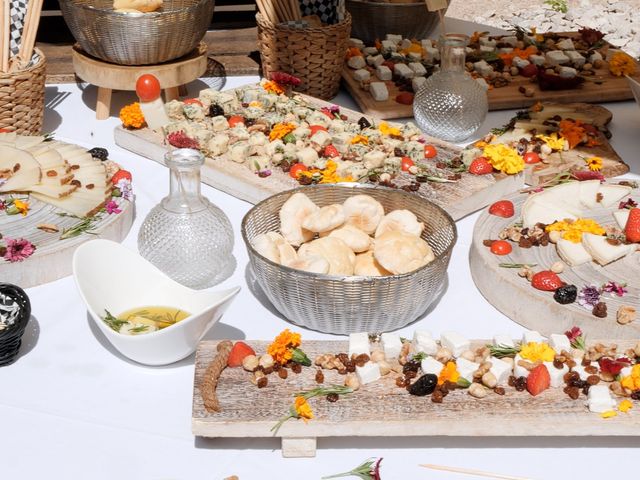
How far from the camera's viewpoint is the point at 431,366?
1.78 meters

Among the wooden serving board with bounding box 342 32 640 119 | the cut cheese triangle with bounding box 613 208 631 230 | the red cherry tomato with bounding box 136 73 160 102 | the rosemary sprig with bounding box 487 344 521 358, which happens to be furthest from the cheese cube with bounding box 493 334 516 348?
the wooden serving board with bounding box 342 32 640 119

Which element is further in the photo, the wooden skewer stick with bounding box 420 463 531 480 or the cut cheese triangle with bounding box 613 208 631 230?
the cut cheese triangle with bounding box 613 208 631 230

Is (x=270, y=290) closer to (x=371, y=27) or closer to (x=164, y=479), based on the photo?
(x=164, y=479)

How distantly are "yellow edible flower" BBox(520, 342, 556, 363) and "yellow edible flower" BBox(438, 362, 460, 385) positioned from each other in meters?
0.15

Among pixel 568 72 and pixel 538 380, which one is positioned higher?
pixel 538 380

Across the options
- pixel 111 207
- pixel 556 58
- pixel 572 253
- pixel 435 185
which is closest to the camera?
pixel 572 253

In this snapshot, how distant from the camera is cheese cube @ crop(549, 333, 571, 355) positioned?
6.02ft

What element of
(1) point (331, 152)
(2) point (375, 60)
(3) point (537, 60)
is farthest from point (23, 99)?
(3) point (537, 60)

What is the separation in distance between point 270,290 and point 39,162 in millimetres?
969

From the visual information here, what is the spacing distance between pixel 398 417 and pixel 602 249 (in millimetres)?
791

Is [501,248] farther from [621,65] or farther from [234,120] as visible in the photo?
[621,65]

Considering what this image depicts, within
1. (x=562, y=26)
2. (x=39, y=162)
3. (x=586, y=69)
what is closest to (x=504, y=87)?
(x=586, y=69)

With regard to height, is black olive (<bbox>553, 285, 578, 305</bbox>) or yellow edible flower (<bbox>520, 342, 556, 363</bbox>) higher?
yellow edible flower (<bbox>520, 342, 556, 363</bbox>)

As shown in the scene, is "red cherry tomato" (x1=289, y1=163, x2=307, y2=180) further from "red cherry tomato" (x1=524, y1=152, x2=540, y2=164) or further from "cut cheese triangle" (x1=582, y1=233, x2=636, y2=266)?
"cut cheese triangle" (x1=582, y1=233, x2=636, y2=266)
